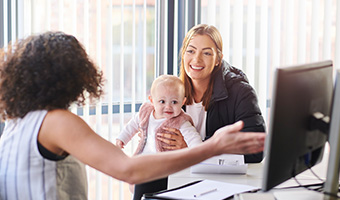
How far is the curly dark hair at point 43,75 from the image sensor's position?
1.54 metres

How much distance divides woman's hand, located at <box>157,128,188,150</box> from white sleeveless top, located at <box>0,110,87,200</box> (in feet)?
3.35

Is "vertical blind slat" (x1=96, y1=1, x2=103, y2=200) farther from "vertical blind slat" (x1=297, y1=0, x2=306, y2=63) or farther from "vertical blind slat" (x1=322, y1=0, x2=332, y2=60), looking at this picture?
"vertical blind slat" (x1=322, y1=0, x2=332, y2=60)

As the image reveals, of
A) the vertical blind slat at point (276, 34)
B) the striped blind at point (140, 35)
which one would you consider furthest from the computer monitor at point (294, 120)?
the vertical blind slat at point (276, 34)

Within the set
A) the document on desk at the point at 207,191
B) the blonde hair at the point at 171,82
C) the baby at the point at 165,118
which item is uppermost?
the blonde hair at the point at 171,82

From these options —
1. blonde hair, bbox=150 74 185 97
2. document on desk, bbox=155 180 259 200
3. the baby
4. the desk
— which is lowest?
the desk

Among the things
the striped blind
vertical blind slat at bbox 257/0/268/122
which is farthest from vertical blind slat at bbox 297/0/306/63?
vertical blind slat at bbox 257/0/268/122

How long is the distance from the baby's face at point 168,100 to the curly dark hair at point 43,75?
1.02m

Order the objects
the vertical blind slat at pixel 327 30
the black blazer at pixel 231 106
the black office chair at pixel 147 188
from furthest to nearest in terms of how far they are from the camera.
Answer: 1. the vertical blind slat at pixel 327 30
2. the black blazer at pixel 231 106
3. the black office chair at pixel 147 188

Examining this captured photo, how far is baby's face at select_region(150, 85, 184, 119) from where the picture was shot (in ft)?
8.61

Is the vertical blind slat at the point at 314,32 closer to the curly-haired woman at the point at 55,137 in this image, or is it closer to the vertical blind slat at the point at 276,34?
the vertical blind slat at the point at 276,34

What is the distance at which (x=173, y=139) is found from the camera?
8.55 ft

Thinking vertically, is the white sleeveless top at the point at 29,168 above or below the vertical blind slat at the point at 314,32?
below

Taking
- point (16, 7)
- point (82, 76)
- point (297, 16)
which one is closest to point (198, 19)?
point (297, 16)

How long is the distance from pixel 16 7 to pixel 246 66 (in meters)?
1.79
